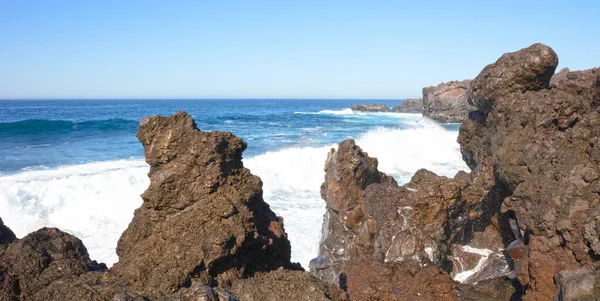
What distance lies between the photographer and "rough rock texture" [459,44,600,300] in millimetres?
4113

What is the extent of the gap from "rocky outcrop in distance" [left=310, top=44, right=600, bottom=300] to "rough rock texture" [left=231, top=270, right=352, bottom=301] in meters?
0.86

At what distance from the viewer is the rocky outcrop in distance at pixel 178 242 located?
369cm

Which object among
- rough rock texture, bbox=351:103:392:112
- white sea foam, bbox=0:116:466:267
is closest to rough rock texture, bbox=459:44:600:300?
white sea foam, bbox=0:116:466:267

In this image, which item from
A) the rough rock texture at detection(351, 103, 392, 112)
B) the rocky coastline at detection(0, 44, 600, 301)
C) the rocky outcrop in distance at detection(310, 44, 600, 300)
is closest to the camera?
the rocky coastline at detection(0, 44, 600, 301)

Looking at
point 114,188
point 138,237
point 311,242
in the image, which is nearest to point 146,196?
point 138,237

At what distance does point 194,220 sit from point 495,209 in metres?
4.33

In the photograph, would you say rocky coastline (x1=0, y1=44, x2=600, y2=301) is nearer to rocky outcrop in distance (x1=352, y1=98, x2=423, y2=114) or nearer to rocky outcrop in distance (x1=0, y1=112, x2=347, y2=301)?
rocky outcrop in distance (x1=0, y1=112, x2=347, y2=301)

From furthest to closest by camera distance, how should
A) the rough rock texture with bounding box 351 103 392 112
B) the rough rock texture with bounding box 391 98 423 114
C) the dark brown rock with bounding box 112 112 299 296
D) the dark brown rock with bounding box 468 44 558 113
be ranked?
the rough rock texture with bounding box 351 103 392 112, the rough rock texture with bounding box 391 98 423 114, the dark brown rock with bounding box 468 44 558 113, the dark brown rock with bounding box 112 112 299 296

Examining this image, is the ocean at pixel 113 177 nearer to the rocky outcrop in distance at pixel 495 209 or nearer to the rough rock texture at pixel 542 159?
the rocky outcrop in distance at pixel 495 209

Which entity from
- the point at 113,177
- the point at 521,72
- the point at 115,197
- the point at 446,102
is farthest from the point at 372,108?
the point at 521,72

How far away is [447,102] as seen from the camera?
2105 inches

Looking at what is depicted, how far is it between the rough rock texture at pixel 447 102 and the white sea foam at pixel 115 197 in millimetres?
33310

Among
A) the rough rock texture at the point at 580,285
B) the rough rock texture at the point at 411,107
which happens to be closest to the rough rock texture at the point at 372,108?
the rough rock texture at the point at 411,107

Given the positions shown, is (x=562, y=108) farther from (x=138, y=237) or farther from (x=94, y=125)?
(x=94, y=125)
